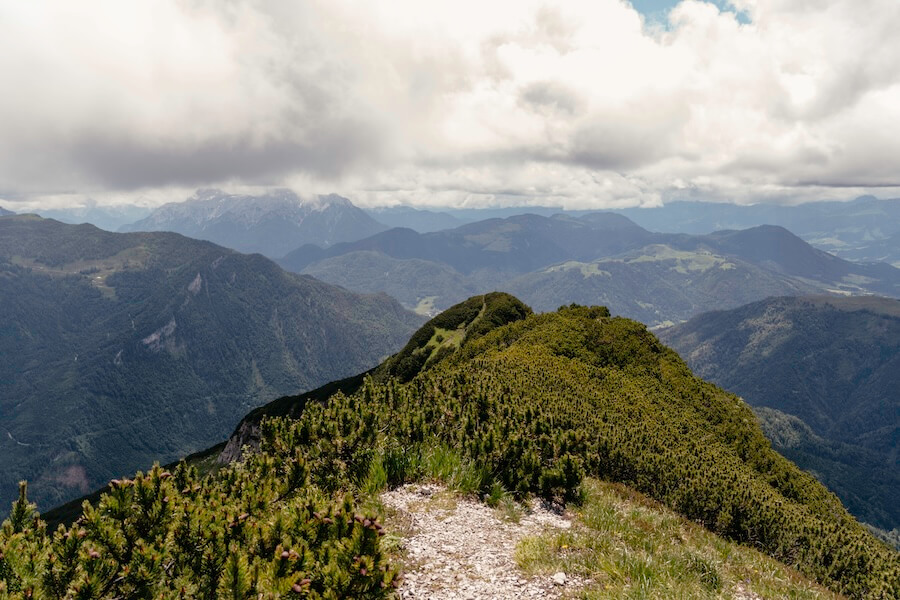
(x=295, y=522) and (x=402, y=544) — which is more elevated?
(x=295, y=522)

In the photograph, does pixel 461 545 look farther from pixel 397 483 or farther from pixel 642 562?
pixel 642 562

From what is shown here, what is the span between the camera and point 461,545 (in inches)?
403

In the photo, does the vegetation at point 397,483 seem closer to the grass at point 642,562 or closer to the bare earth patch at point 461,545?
the grass at point 642,562

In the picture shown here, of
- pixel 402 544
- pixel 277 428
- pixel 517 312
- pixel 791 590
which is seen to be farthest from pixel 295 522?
pixel 517 312

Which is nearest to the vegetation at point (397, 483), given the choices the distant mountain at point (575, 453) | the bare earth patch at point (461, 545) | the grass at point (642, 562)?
the distant mountain at point (575, 453)

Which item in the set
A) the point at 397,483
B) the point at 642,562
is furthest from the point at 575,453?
the point at 397,483

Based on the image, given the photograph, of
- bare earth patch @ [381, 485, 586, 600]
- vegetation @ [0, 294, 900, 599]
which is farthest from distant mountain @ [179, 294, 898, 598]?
bare earth patch @ [381, 485, 586, 600]

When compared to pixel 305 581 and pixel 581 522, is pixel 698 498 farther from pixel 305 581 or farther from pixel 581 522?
pixel 305 581

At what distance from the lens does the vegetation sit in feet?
18.3

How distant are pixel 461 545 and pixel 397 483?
3523 millimetres

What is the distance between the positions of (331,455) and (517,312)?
5327 inches

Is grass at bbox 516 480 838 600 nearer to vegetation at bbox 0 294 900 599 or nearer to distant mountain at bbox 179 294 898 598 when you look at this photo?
distant mountain at bbox 179 294 898 598

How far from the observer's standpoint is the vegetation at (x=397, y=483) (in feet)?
18.3

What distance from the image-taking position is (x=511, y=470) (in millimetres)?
14109
